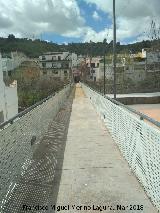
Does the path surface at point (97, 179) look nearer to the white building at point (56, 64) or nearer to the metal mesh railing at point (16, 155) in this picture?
the metal mesh railing at point (16, 155)

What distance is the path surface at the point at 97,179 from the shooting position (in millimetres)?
6332

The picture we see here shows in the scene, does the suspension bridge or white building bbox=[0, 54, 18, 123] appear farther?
white building bbox=[0, 54, 18, 123]

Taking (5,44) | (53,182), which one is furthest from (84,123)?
(5,44)

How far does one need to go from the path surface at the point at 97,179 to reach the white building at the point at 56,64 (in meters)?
106

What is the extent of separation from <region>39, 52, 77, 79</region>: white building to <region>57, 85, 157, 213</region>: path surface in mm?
105789

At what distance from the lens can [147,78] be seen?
85750 millimetres

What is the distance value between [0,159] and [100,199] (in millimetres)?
1854

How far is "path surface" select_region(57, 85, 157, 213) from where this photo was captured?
6332 millimetres

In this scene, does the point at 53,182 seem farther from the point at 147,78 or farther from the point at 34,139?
the point at 147,78

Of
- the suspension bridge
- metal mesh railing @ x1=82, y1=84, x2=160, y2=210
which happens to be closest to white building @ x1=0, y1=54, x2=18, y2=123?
the suspension bridge

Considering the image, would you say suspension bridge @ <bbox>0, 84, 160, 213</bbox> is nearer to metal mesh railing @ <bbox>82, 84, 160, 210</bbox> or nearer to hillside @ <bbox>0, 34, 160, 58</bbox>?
metal mesh railing @ <bbox>82, 84, 160, 210</bbox>

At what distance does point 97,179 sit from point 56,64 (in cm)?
11572

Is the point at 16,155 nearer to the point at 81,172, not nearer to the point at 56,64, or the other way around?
the point at 81,172

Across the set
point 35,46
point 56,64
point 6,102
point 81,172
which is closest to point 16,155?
point 81,172
